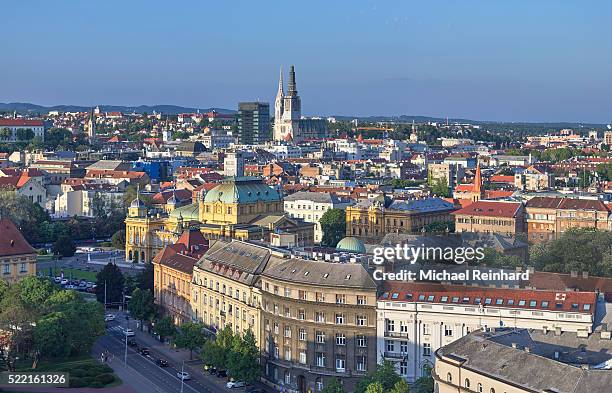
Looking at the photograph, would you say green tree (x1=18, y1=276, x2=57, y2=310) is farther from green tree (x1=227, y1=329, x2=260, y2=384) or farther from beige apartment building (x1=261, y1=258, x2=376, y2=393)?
beige apartment building (x1=261, y1=258, x2=376, y2=393)

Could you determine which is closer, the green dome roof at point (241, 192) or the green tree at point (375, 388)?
the green tree at point (375, 388)

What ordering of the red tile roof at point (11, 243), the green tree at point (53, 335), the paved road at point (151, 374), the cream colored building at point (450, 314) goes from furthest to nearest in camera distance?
the red tile roof at point (11, 243) < the green tree at point (53, 335) < the paved road at point (151, 374) < the cream colored building at point (450, 314)

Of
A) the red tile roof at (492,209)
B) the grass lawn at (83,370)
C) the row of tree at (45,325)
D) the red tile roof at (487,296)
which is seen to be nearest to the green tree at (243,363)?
the grass lawn at (83,370)

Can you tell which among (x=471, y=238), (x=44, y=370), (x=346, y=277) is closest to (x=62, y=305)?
(x=44, y=370)

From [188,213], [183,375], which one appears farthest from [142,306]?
[188,213]

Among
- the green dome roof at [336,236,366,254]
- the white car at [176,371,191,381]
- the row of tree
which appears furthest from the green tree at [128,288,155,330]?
the green dome roof at [336,236,366,254]

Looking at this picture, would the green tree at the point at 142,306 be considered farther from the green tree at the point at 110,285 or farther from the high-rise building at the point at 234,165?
the high-rise building at the point at 234,165
